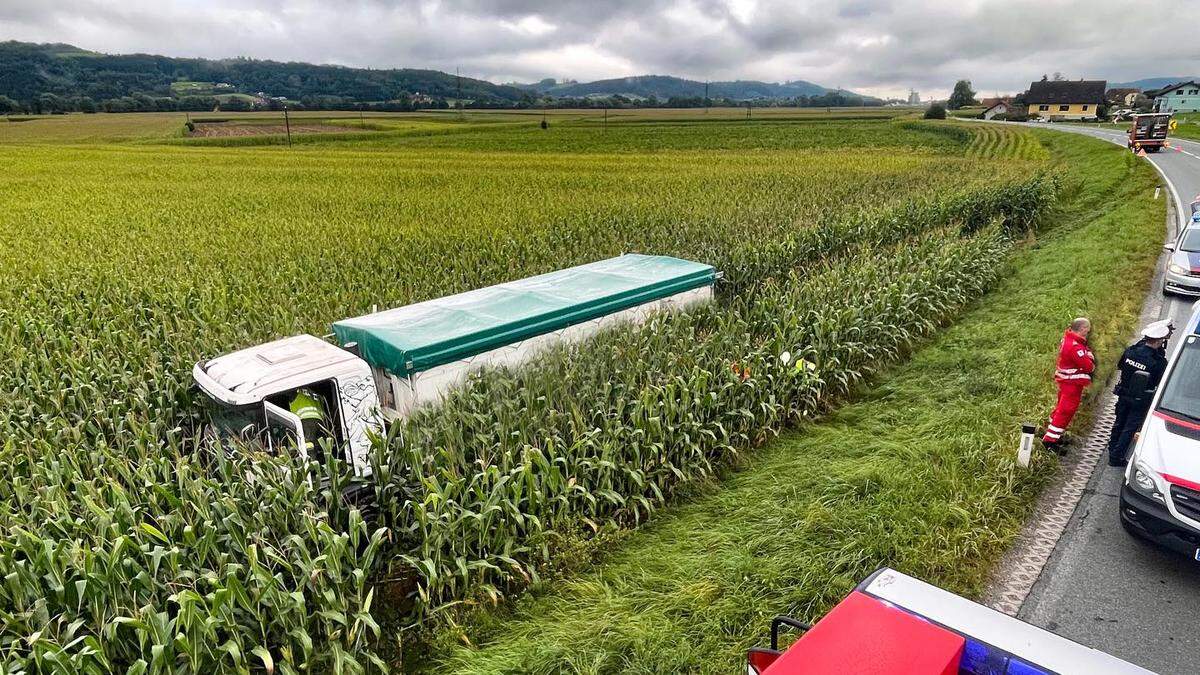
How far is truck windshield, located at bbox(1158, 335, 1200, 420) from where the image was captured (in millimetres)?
6172

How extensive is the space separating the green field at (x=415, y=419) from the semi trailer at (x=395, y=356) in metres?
0.49

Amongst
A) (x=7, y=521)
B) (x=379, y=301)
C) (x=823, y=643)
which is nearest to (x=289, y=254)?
(x=379, y=301)

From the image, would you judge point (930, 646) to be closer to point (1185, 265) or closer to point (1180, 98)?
point (1185, 265)

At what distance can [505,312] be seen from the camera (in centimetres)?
895

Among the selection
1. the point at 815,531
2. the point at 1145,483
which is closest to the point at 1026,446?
the point at 1145,483

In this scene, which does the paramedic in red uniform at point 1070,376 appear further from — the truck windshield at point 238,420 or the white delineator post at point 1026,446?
the truck windshield at point 238,420

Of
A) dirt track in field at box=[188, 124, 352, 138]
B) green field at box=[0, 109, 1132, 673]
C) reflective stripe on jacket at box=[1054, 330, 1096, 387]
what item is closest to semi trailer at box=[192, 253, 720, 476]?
green field at box=[0, 109, 1132, 673]

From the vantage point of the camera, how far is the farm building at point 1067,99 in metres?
92.8

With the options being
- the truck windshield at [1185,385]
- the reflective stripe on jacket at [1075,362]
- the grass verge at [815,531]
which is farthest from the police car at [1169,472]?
the grass verge at [815,531]

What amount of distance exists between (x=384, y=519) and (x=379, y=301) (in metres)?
6.92

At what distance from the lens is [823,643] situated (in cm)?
341

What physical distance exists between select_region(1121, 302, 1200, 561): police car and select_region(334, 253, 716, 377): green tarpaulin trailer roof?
629 centimetres

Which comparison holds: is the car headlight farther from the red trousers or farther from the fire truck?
the fire truck

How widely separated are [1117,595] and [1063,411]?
2.68 metres
